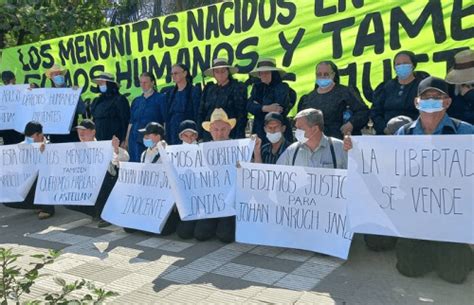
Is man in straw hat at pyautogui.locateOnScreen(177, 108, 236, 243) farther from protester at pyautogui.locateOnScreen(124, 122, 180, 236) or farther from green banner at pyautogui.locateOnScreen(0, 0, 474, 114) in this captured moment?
green banner at pyautogui.locateOnScreen(0, 0, 474, 114)

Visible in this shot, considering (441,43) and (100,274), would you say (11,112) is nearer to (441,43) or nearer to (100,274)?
(100,274)

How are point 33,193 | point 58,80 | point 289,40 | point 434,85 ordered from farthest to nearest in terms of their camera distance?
point 58,80
point 33,193
point 289,40
point 434,85

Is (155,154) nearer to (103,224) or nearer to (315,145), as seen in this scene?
(103,224)

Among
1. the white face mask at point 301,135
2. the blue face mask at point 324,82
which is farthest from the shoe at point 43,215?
the blue face mask at point 324,82

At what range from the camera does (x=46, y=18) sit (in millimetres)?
9898

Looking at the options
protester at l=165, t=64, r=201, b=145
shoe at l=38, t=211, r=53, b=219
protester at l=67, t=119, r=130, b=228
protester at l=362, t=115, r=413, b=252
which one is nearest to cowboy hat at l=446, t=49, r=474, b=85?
protester at l=362, t=115, r=413, b=252

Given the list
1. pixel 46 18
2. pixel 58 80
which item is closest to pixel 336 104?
pixel 58 80

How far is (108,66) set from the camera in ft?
26.5

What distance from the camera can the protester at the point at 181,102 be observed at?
247 inches

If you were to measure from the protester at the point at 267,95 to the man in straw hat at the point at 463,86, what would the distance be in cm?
175

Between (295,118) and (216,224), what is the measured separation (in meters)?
1.44

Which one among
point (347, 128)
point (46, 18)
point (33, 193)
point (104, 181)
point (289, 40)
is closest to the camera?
point (347, 128)

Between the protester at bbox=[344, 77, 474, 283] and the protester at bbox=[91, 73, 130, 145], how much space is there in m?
4.29

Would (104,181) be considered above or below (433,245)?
above
